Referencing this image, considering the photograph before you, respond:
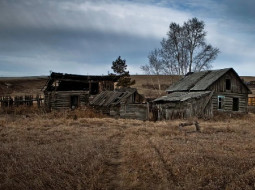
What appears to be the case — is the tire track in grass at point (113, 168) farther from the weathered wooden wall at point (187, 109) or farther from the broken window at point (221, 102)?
the broken window at point (221, 102)

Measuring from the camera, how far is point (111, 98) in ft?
78.7

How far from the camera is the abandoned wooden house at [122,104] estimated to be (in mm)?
21359

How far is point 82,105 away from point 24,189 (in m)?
21.9

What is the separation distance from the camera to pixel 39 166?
21.3 ft

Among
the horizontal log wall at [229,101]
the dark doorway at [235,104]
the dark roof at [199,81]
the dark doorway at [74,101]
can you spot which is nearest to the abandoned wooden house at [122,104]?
the dark doorway at [74,101]

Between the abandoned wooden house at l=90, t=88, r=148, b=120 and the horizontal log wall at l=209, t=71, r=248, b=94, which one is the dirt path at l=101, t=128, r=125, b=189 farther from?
the horizontal log wall at l=209, t=71, r=248, b=94

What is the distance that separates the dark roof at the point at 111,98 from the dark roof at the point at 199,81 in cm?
596

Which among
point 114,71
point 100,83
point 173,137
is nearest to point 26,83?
point 114,71

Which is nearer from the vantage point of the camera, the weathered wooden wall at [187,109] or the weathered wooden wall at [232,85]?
the weathered wooden wall at [187,109]

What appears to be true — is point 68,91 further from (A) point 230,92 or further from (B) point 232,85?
(B) point 232,85

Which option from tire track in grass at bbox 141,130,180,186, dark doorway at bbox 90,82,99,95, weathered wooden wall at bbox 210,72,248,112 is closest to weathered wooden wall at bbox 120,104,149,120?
weathered wooden wall at bbox 210,72,248,112

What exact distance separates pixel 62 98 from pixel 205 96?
14.8m

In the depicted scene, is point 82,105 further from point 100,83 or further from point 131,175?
point 131,175

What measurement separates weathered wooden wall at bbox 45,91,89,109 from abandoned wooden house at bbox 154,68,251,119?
7.83 m
